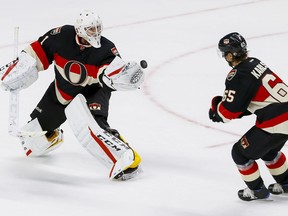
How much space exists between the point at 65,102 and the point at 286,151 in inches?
56.1

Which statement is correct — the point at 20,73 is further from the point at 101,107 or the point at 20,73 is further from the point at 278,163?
the point at 278,163

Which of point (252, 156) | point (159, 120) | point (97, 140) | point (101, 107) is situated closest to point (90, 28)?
point (101, 107)

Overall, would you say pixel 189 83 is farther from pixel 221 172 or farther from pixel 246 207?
pixel 246 207

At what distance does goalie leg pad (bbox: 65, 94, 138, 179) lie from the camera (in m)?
5.18

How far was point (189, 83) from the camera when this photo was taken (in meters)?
7.24

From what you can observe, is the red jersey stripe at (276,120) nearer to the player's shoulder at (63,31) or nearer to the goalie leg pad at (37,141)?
the player's shoulder at (63,31)

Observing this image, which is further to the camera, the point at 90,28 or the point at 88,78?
the point at 88,78

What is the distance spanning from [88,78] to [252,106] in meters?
1.07

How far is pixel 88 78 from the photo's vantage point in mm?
5297

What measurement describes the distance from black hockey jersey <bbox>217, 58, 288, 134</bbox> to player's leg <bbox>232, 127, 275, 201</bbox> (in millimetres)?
56

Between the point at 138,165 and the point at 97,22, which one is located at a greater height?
the point at 97,22

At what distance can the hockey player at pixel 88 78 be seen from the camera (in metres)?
5.15

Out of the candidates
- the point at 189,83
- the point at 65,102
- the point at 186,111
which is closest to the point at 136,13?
the point at 189,83

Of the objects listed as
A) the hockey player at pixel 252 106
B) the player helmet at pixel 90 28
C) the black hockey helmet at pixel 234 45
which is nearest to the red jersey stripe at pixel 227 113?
the hockey player at pixel 252 106
